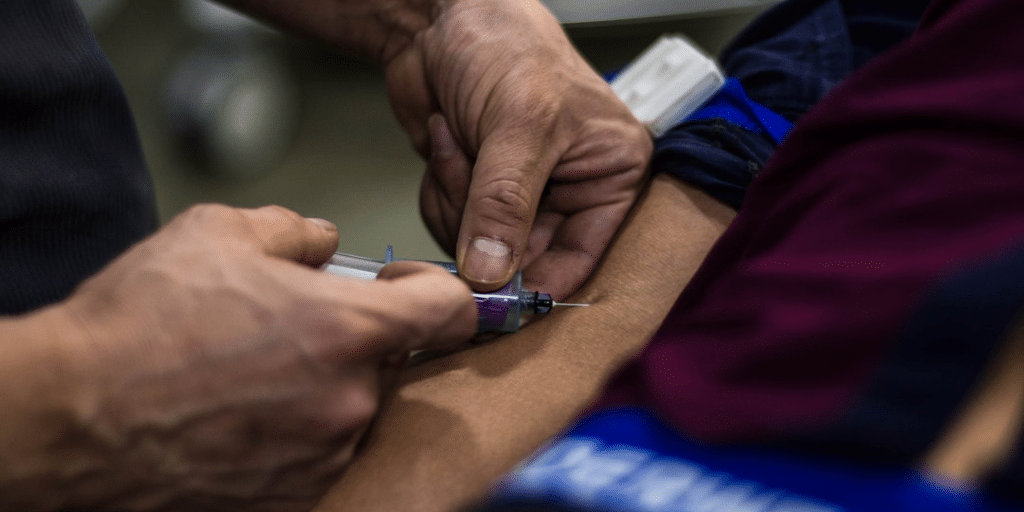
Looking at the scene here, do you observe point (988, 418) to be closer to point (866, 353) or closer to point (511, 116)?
point (866, 353)

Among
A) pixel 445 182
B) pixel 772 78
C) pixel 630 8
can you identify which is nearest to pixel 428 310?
pixel 445 182

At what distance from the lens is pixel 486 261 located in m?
0.70

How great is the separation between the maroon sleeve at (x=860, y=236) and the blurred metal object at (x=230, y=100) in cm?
146

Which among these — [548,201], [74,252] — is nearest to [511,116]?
[548,201]

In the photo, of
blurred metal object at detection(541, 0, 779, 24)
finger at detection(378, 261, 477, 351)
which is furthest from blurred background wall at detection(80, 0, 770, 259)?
finger at detection(378, 261, 477, 351)

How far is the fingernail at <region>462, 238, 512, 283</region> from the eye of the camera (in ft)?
2.27

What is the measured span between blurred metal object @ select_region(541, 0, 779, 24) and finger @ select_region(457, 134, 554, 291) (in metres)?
0.74

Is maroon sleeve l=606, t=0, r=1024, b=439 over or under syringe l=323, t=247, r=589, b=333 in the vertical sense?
over

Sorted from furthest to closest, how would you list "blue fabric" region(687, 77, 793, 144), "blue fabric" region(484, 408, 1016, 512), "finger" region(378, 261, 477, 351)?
"blue fabric" region(687, 77, 793, 144)
"finger" region(378, 261, 477, 351)
"blue fabric" region(484, 408, 1016, 512)

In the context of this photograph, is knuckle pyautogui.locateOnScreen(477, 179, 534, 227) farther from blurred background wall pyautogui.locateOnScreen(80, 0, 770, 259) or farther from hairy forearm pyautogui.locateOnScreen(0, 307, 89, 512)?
blurred background wall pyautogui.locateOnScreen(80, 0, 770, 259)

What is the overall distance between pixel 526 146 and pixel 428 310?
0.95 ft

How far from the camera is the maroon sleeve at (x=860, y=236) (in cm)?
40

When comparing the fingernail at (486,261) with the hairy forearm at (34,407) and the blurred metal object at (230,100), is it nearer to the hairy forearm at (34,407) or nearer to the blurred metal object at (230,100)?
the hairy forearm at (34,407)

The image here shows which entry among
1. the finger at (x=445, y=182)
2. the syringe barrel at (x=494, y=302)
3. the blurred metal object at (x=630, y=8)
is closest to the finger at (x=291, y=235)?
the syringe barrel at (x=494, y=302)
